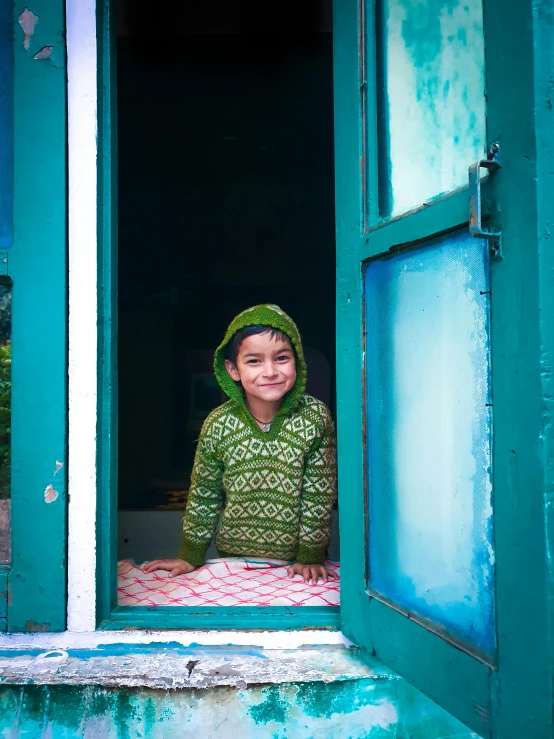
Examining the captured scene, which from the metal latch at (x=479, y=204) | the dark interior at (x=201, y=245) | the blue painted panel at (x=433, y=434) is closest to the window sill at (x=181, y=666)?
the blue painted panel at (x=433, y=434)

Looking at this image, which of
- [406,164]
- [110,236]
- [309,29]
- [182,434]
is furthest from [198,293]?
[406,164]

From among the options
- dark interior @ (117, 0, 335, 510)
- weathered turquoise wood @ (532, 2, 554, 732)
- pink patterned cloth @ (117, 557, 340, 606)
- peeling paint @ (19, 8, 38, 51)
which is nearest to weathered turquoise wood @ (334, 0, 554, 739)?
weathered turquoise wood @ (532, 2, 554, 732)

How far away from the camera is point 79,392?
1.96 metres

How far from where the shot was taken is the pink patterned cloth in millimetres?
2191

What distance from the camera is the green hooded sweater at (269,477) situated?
2.54 meters

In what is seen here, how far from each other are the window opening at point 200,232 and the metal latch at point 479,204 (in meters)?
3.09

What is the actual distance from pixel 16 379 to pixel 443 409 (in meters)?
1.35

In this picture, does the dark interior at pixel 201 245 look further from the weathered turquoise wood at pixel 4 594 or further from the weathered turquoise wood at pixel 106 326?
the weathered turquoise wood at pixel 4 594

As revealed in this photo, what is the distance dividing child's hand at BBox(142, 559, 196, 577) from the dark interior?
2.14 m

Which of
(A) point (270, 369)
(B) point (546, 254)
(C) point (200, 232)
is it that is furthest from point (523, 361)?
(C) point (200, 232)

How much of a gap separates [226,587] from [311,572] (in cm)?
35

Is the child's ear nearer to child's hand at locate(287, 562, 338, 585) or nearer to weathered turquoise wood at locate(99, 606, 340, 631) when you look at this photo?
child's hand at locate(287, 562, 338, 585)

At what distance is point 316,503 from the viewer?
2537 millimetres

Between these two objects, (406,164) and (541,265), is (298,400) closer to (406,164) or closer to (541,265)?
(406,164)
